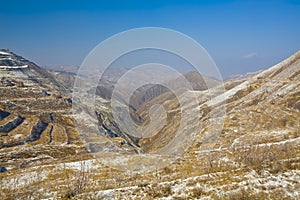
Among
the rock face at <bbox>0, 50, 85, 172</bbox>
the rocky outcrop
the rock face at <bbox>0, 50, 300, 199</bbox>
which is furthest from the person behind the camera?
the rocky outcrop

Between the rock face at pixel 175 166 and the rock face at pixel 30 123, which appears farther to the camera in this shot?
the rock face at pixel 30 123

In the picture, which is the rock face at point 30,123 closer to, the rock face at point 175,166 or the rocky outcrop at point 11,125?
the rocky outcrop at point 11,125

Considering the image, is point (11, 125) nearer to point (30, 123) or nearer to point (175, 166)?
point (30, 123)

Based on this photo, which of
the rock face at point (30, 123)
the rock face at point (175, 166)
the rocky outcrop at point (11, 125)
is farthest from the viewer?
the rocky outcrop at point (11, 125)

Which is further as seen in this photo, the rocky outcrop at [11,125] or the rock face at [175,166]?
the rocky outcrop at [11,125]

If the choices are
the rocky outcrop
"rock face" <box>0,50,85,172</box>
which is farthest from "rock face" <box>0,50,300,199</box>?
the rocky outcrop

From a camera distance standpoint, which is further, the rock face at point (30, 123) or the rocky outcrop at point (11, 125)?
the rocky outcrop at point (11, 125)

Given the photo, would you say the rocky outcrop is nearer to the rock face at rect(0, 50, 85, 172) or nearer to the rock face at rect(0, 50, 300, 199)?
the rock face at rect(0, 50, 85, 172)

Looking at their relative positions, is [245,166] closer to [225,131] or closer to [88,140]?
[225,131]

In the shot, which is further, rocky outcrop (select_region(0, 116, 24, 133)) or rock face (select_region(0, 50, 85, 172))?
rocky outcrop (select_region(0, 116, 24, 133))

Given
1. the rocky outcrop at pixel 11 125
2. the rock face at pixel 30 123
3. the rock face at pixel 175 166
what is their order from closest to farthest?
1. the rock face at pixel 175 166
2. the rock face at pixel 30 123
3. the rocky outcrop at pixel 11 125

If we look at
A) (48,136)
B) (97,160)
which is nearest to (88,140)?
(48,136)

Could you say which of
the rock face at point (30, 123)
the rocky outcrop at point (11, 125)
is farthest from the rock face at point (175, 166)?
the rocky outcrop at point (11, 125)

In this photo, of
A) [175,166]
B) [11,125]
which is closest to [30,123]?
[11,125]
